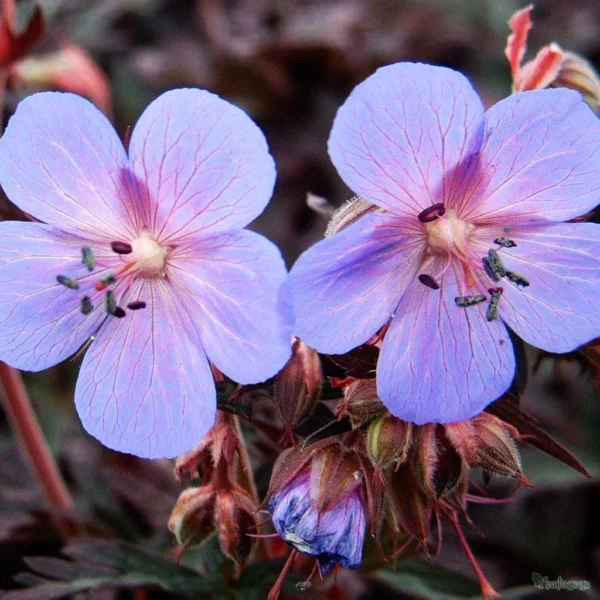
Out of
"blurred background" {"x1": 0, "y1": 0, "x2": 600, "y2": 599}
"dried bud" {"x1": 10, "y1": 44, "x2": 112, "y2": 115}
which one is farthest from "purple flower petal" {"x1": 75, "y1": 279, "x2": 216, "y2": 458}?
"dried bud" {"x1": 10, "y1": 44, "x2": 112, "y2": 115}

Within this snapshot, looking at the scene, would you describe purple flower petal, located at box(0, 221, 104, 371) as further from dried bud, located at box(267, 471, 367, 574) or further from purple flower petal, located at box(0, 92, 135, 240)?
dried bud, located at box(267, 471, 367, 574)

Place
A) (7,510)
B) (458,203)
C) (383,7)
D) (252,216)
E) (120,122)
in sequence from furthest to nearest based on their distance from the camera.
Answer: (383,7) → (120,122) → (7,510) → (458,203) → (252,216)

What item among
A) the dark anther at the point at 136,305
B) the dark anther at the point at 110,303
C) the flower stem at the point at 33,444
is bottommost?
the flower stem at the point at 33,444

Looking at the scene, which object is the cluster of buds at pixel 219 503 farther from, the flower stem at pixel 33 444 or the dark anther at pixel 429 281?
the flower stem at pixel 33 444

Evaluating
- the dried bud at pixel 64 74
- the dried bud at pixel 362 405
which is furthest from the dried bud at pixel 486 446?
the dried bud at pixel 64 74

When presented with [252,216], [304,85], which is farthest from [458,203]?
[304,85]

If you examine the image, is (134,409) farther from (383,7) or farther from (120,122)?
(383,7)
